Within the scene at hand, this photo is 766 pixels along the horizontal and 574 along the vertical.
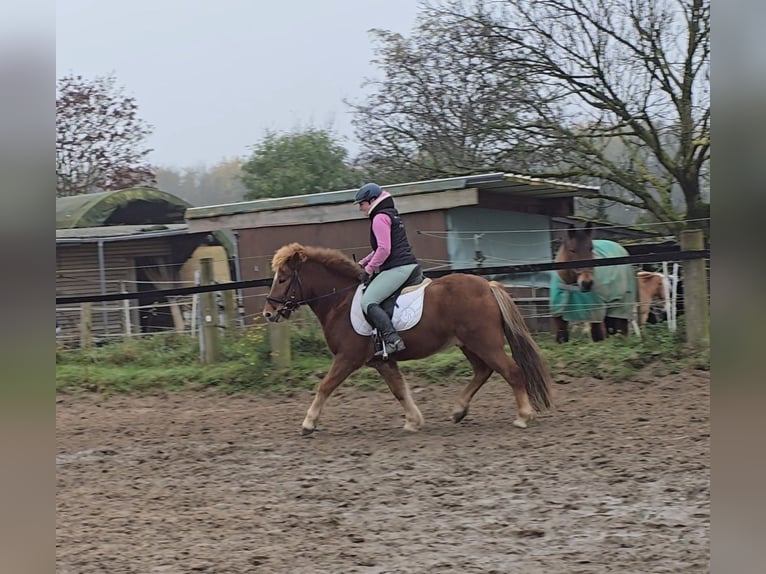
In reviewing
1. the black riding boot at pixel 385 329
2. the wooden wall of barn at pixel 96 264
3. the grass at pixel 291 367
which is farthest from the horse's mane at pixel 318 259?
the wooden wall of barn at pixel 96 264

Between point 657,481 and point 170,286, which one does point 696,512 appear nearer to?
point 657,481

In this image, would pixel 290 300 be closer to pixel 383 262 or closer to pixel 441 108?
pixel 383 262

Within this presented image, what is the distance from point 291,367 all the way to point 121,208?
326 inches

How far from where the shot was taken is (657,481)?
14.7ft

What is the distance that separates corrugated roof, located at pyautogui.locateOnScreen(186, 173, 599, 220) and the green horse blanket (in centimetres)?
174

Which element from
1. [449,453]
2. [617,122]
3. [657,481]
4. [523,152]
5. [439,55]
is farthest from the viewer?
[439,55]

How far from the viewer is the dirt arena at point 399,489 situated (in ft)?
11.8

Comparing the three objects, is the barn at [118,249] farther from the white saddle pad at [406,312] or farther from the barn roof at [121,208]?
the white saddle pad at [406,312]

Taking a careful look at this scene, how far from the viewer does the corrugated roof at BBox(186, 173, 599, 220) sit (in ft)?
33.1

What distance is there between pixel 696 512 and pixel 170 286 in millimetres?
11232

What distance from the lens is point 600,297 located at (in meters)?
9.01

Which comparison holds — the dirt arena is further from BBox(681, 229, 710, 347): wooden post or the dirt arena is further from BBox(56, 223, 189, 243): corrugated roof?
BBox(56, 223, 189, 243): corrugated roof
